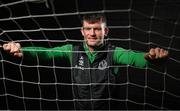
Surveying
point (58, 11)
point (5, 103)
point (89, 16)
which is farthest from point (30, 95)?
point (89, 16)

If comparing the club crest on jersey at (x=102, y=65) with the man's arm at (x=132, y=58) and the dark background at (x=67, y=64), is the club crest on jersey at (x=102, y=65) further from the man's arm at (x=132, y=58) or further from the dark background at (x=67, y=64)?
the dark background at (x=67, y=64)

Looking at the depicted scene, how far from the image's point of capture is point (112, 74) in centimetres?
134

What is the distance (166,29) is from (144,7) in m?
0.16

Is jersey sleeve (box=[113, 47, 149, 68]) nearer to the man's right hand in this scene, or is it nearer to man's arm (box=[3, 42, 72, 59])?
man's arm (box=[3, 42, 72, 59])

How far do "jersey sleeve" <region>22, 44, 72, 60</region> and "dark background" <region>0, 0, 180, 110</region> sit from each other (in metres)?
0.58

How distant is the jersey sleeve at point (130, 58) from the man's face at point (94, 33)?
0.07m

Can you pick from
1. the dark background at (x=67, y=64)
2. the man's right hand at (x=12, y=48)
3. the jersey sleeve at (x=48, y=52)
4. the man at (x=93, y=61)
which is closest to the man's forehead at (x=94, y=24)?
the man at (x=93, y=61)

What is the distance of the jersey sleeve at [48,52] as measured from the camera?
1305mm

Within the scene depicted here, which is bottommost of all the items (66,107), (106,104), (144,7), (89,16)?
(66,107)

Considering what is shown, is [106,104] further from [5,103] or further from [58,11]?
[58,11]

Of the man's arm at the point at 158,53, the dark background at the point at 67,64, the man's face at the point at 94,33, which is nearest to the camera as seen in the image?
the man's arm at the point at 158,53

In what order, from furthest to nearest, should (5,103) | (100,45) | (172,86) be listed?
(172,86) → (5,103) → (100,45)

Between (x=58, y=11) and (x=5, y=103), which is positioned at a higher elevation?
(x=58, y=11)

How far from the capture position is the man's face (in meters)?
1.25
